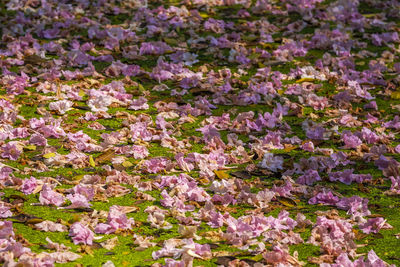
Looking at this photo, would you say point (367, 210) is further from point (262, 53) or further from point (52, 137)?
point (262, 53)

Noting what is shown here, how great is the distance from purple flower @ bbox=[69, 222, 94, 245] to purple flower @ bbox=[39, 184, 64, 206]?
1.39 feet

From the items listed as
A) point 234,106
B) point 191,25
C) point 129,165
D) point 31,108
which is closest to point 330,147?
point 234,106

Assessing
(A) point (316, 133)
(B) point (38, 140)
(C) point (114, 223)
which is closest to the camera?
(C) point (114, 223)

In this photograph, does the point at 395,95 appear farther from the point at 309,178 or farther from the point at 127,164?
the point at 127,164

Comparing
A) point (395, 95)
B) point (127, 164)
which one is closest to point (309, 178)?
point (127, 164)

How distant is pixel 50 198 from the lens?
385 centimetres

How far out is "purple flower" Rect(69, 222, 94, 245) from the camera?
11.1 ft

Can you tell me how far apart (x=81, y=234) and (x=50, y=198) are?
0.55m

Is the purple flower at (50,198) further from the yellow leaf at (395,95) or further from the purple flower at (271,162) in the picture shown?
the yellow leaf at (395,95)

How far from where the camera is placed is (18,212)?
3.69 metres

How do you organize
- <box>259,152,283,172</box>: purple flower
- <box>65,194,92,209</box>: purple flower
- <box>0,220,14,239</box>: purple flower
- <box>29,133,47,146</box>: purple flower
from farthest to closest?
<box>29,133,47,146</box>: purple flower, <box>259,152,283,172</box>: purple flower, <box>65,194,92,209</box>: purple flower, <box>0,220,14,239</box>: purple flower

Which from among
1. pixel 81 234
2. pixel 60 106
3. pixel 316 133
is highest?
pixel 81 234

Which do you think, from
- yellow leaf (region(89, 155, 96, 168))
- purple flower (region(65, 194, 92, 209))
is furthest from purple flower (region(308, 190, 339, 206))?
yellow leaf (region(89, 155, 96, 168))

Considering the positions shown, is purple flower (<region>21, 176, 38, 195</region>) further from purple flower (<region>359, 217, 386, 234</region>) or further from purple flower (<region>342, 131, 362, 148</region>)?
purple flower (<region>342, 131, 362, 148</region>)
